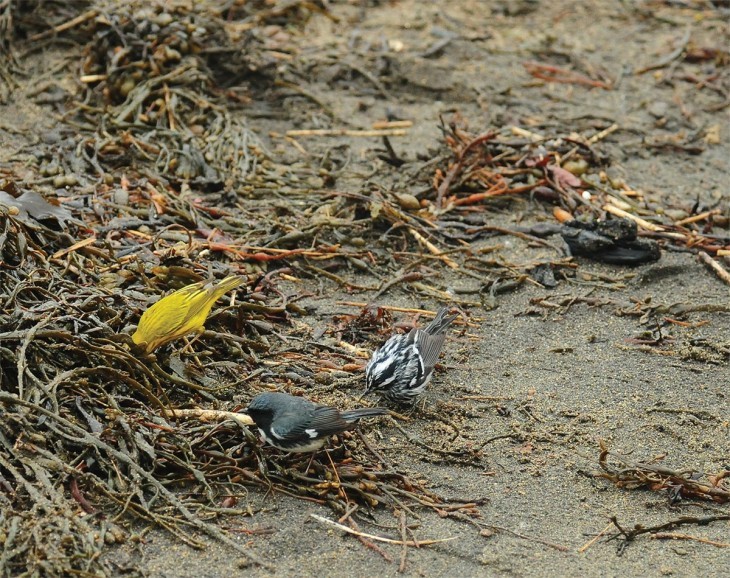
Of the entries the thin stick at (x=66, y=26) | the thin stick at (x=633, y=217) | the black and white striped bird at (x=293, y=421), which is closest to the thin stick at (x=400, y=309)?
the black and white striped bird at (x=293, y=421)

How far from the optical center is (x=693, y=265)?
6.68m

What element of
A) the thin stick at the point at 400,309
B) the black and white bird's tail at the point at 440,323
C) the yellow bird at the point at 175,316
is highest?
the yellow bird at the point at 175,316

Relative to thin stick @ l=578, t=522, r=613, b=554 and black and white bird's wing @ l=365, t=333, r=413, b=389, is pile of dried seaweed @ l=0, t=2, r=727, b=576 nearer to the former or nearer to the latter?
black and white bird's wing @ l=365, t=333, r=413, b=389

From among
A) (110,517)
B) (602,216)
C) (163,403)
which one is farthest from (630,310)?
(110,517)

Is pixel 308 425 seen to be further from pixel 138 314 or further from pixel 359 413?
pixel 138 314

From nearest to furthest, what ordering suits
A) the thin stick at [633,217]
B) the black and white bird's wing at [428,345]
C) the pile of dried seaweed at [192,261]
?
1. the pile of dried seaweed at [192,261]
2. the black and white bird's wing at [428,345]
3. the thin stick at [633,217]

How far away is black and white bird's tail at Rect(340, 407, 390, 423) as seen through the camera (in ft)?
15.8

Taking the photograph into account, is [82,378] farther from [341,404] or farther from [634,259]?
[634,259]

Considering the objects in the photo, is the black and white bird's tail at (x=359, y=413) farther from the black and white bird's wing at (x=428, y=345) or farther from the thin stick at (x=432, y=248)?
the thin stick at (x=432, y=248)

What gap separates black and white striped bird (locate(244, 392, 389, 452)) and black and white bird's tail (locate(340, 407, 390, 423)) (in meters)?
0.01

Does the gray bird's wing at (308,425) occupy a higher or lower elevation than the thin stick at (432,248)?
higher

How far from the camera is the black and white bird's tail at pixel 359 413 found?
15.8 feet

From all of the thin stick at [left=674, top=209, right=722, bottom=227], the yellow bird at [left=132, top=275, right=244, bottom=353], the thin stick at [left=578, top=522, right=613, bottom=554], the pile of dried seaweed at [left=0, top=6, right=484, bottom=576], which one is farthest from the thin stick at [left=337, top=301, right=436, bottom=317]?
the thin stick at [left=674, top=209, right=722, bottom=227]

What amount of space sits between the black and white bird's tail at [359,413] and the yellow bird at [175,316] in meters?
0.85
